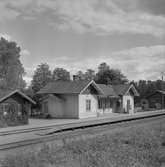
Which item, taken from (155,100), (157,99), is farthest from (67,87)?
(157,99)

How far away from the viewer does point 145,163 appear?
30.7 ft

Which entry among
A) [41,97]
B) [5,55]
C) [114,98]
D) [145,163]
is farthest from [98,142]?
[5,55]

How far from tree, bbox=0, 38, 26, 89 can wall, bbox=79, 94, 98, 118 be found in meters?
19.8

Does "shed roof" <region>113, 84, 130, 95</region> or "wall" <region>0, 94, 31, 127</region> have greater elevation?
"shed roof" <region>113, 84, 130, 95</region>

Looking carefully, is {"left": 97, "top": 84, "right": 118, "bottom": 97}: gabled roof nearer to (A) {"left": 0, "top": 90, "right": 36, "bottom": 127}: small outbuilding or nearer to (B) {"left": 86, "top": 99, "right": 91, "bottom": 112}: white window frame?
(B) {"left": 86, "top": 99, "right": 91, "bottom": 112}: white window frame

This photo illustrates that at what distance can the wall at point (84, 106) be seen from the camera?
111 ft

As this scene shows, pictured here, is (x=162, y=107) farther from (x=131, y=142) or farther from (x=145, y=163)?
(x=145, y=163)

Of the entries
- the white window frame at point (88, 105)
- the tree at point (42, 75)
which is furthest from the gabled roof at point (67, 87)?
the tree at point (42, 75)

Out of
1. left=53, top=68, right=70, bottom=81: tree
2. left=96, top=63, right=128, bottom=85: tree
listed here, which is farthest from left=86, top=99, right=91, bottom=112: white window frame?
left=96, top=63, right=128, bottom=85: tree

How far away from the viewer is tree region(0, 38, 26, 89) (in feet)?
168

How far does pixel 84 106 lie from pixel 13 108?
36.2 feet

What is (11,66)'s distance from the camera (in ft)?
172

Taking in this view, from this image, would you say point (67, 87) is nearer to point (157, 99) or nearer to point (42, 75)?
point (42, 75)

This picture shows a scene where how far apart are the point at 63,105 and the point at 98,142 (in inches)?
852
